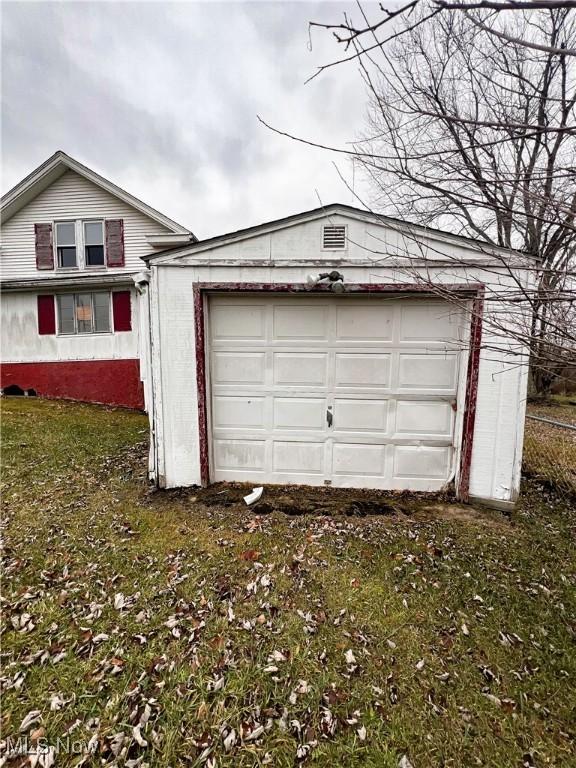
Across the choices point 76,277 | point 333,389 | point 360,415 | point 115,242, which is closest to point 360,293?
point 333,389

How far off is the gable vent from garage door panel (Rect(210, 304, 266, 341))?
1.09 metres

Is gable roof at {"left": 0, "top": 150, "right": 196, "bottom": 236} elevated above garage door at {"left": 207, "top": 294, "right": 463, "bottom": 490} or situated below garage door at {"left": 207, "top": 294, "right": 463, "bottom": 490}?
above

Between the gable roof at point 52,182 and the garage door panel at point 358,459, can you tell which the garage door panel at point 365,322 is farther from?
the gable roof at point 52,182

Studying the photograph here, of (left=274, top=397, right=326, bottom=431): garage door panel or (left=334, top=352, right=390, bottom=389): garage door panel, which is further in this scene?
(left=274, top=397, right=326, bottom=431): garage door panel

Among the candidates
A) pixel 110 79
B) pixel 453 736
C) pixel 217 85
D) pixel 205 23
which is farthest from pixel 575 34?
pixel 453 736

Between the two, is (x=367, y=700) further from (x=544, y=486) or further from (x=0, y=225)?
(x=0, y=225)

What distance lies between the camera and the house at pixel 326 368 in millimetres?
4059

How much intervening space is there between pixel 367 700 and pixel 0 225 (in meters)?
14.4

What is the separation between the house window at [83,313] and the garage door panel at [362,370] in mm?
8709

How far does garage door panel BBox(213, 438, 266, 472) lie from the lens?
15.5 ft

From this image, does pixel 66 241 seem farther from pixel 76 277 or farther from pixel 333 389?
pixel 333 389

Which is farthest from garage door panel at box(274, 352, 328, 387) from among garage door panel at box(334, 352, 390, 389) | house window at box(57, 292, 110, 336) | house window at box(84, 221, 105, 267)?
house window at box(84, 221, 105, 267)

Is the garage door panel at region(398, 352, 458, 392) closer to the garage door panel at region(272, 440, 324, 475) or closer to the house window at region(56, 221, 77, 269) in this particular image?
the garage door panel at region(272, 440, 324, 475)

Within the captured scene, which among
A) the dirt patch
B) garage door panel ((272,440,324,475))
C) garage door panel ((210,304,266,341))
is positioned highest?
garage door panel ((210,304,266,341))
